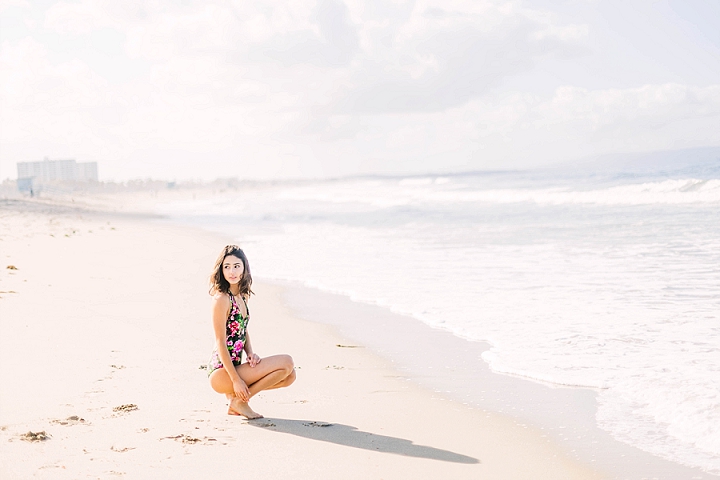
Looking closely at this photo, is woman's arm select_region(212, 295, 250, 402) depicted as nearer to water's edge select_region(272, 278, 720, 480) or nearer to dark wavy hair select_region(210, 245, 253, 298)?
dark wavy hair select_region(210, 245, 253, 298)

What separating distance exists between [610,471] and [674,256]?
860 centimetres

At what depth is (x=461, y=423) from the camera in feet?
14.4

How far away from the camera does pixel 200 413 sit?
14.5 feet

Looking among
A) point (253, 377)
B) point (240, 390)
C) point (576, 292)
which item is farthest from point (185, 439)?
point (576, 292)

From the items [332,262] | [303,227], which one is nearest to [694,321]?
[332,262]

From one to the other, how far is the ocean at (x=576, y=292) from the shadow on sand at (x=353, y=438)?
1.16m

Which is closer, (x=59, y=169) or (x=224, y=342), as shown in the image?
(x=224, y=342)

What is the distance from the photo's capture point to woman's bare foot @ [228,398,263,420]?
14.2 feet

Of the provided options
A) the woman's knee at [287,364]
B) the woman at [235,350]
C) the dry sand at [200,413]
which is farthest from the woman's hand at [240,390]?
the woman's knee at [287,364]

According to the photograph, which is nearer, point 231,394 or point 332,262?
point 231,394

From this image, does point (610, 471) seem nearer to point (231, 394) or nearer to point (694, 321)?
point (231, 394)

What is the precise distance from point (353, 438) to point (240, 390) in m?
0.78

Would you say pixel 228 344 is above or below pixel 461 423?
above

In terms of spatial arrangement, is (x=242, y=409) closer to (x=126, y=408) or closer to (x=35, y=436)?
(x=126, y=408)
